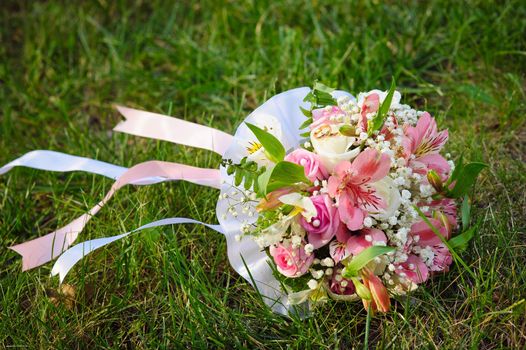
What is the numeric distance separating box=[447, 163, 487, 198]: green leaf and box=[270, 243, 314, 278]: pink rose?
0.33 m

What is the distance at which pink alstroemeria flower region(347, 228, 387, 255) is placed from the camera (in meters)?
1.30

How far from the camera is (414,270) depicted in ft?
4.42

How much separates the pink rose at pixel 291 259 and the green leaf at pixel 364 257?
9 cm

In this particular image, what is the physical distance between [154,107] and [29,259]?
85 cm

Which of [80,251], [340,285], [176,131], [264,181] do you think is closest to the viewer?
[264,181]

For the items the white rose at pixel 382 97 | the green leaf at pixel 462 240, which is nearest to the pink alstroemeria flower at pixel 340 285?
the green leaf at pixel 462 240

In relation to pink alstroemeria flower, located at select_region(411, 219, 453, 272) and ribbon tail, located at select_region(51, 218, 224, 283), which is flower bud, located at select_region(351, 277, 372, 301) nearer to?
pink alstroemeria flower, located at select_region(411, 219, 453, 272)

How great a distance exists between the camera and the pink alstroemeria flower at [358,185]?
1.27 metres

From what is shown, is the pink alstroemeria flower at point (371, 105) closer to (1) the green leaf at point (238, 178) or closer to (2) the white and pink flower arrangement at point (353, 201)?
(2) the white and pink flower arrangement at point (353, 201)

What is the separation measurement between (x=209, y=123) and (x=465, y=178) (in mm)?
789

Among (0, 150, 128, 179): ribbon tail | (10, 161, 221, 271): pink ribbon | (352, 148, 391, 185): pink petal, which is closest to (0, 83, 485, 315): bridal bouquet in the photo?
(352, 148, 391, 185): pink petal

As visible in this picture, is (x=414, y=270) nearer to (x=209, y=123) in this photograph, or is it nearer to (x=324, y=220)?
(x=324, y=220)

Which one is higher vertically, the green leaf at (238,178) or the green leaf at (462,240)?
the green leaf at (238,178)

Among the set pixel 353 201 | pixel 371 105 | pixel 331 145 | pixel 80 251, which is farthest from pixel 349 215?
pixel 80 251
